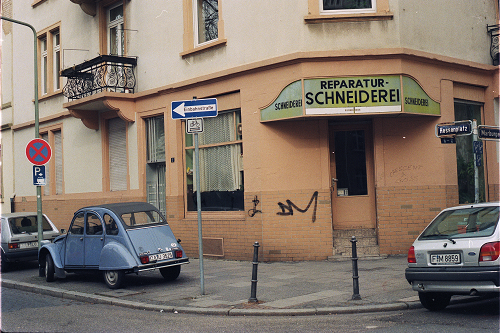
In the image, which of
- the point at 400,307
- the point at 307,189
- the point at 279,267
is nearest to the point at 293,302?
the point at 400,307

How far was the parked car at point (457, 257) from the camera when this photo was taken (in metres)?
6.70

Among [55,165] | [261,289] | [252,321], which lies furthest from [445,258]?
[55,165]

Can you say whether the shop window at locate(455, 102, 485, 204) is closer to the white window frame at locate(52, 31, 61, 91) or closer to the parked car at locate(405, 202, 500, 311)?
the parked car at locate(405, 202, 500, 311)

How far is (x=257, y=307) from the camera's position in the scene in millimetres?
8188

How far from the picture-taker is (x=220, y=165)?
47.7ft

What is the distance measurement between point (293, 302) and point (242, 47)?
7369 millimetres

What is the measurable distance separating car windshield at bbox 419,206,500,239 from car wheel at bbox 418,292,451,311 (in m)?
0.79

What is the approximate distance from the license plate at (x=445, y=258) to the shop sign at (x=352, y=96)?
5.46 meters

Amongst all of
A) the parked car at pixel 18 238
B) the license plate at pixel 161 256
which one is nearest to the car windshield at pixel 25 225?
the parked car at pixel 18 238

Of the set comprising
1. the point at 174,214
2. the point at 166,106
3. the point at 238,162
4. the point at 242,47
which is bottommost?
the point at 174,214

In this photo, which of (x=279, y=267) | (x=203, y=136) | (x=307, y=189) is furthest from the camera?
(x=203, y=136)

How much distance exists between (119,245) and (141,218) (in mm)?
747

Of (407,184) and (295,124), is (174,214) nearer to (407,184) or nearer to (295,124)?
(295,124)

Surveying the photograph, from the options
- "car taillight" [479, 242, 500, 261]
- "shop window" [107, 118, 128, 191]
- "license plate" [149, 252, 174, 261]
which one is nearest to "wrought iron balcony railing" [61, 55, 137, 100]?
"shop window" [107, 118, 128, 191]
